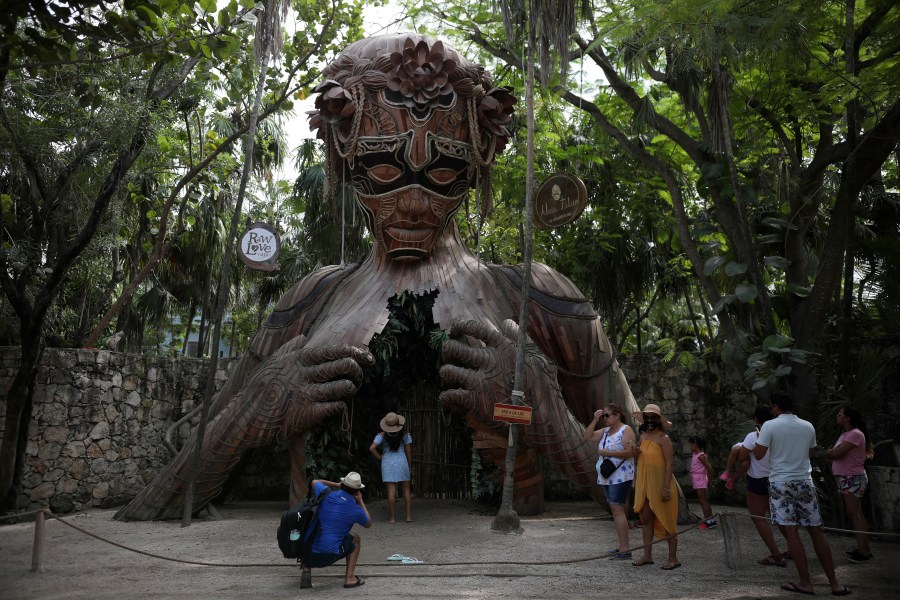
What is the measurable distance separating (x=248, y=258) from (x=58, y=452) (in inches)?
137

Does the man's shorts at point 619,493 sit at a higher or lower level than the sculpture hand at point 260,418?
lower

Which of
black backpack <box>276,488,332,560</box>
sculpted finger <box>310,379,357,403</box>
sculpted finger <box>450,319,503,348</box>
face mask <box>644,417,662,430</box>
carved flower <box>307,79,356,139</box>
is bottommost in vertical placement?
black backpack <box>276,488,332,560</box>

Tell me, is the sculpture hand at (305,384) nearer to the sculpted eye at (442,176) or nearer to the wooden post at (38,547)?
the sculpted eye at (442,176)

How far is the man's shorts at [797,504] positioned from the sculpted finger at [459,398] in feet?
10.2

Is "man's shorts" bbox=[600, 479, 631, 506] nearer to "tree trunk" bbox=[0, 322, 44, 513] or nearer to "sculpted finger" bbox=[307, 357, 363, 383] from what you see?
"sculpted finger" bbox=[307, 357, 363, 383]

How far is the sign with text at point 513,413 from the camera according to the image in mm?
7121

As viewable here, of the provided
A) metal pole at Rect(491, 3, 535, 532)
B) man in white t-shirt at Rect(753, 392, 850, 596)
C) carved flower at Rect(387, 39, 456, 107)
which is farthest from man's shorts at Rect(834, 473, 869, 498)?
carved flower at Rect(387, 39, 456, 107)

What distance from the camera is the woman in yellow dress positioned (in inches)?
223

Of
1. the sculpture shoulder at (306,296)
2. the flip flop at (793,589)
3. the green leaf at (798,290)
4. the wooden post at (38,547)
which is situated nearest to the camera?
the flip flop at (793,589)

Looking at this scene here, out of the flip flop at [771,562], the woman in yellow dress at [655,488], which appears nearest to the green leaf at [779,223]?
the woman in yellow dress at [655,488]

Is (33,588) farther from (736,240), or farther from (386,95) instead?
(736,240)

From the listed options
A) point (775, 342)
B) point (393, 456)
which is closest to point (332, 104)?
point (393, 456)

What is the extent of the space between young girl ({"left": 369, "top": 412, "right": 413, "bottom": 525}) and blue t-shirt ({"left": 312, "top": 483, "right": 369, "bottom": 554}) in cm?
291

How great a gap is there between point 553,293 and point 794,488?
3.95 m
